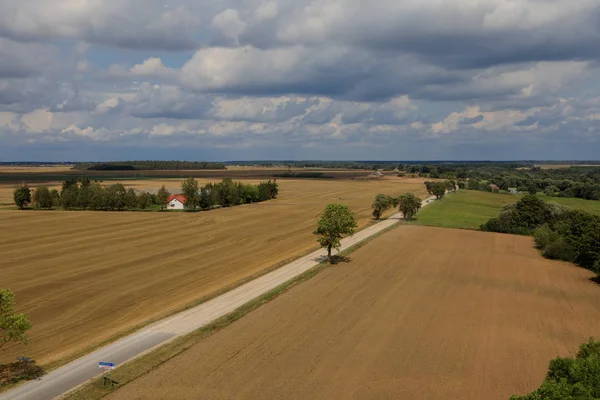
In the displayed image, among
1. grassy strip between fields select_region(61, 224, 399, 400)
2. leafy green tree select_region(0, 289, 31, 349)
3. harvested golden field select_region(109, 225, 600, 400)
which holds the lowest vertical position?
harvested golden field select_region(109, 225, 600, 400)

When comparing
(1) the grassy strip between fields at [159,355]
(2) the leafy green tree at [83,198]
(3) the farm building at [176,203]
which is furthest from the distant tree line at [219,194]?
(1) the grassy strip between fields at [159,355]

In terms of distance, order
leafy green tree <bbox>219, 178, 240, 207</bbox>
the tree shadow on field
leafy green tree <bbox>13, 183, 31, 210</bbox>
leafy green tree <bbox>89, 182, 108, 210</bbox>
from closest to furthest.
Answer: the tree shadow on field → leafy green tree <bbox>89, 182, 108, 210</bbox> → leafy green tree <bbox>13, 183, 31, 210</bbox> → leafy green tree <bbox>219, 178, 240, 207</bbox>

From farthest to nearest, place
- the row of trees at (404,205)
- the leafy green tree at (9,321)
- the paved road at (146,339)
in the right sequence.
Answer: the row of trees at (404,205)
the leafy green tree at (9,321)
the paved road at (146,339)

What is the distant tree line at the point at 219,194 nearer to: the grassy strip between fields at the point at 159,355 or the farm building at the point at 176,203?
the farm building at the point at 176,203

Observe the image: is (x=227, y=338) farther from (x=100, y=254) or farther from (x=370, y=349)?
(x=100, y=254)

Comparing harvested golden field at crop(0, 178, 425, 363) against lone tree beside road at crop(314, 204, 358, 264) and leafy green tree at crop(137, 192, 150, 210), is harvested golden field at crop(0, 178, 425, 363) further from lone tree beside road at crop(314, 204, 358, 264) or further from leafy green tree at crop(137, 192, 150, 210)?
leafy green tree at crop(137, 192, 150, 210)

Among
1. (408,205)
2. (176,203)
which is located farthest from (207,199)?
(408,205)

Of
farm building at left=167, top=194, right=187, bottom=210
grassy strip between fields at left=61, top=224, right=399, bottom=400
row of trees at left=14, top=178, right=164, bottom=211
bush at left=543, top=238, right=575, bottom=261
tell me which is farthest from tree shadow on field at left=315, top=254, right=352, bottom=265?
row of trees at left=14, top=178, right=164, bottom=211
